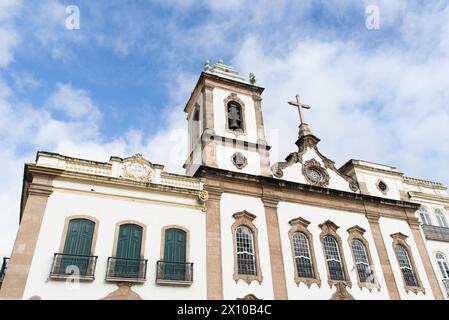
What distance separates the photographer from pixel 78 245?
13531 millimetres

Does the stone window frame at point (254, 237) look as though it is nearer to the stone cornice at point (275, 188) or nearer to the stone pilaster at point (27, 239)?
the stone cornice at point (275, 188)

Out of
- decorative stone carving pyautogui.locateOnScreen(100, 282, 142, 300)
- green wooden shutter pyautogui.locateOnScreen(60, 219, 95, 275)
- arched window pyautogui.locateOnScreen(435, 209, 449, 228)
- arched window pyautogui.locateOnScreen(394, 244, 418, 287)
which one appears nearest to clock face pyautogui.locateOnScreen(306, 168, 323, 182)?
arched window pyautogui.locateOnScreen(394, 244, 418, 287)

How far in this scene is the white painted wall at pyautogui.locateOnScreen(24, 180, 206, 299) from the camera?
12531 millimetres

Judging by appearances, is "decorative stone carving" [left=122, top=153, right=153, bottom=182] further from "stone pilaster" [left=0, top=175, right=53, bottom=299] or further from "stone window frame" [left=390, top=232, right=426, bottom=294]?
"stone window frame" [left=390, top=232, right=426, bottom=294]

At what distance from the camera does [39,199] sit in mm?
13742

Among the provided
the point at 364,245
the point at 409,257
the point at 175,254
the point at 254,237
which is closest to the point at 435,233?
the point at 409,257

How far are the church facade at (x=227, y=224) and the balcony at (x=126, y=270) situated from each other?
37 millimetres

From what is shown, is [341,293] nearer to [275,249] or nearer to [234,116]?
[275,249]

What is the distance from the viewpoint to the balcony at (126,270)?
13.3 meters

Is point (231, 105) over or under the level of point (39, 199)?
over

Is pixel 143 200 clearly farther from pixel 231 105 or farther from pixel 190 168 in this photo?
pixel 231 105

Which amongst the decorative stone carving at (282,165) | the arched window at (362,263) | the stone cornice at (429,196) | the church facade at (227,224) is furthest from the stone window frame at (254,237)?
the stone cornice at (429,196)
